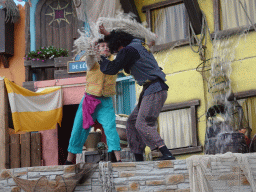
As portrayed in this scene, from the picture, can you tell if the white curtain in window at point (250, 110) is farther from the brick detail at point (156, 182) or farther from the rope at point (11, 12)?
the rope at point (11, 12)

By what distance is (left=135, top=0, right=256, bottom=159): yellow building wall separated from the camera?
8617 mm

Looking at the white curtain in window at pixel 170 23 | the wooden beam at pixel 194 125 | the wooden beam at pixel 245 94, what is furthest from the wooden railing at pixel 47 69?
the wooden beam at pixel 245 94

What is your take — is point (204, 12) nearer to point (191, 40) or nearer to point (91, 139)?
point (191, 40)

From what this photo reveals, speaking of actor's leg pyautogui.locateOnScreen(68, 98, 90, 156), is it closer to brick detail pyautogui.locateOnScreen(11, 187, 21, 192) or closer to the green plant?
brick detail pyautogui.locateOnScreen(11, 187, 21, 192)

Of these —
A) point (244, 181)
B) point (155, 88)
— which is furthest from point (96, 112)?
point (244, 181)

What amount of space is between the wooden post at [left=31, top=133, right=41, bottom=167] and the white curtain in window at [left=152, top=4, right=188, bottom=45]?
133 inches

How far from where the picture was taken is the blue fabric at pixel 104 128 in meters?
6.23

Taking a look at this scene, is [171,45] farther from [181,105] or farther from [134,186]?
[134,186]

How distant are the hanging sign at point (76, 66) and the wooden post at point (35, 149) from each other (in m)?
1.91

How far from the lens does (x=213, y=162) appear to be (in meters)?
5.20

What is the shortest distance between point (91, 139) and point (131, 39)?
14.3 feet

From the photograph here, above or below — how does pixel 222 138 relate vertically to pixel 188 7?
below

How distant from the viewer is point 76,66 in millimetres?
11133

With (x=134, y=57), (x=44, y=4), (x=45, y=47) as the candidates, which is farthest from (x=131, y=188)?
(x=44, y=4)
